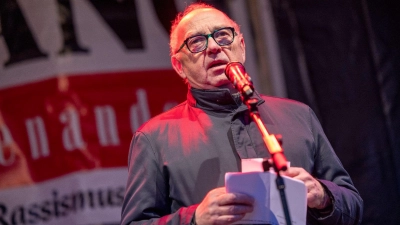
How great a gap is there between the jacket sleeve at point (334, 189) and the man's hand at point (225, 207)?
312 mm

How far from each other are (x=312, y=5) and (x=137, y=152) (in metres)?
1.86

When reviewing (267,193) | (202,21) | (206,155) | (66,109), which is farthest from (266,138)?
(66,109)

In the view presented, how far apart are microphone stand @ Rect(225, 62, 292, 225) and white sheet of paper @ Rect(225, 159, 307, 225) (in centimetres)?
3

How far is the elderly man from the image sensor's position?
1931mm

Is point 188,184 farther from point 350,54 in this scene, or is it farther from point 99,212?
point 350,54

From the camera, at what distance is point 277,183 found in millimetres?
1646

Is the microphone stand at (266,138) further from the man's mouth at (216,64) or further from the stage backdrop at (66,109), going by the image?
the stage backdrop at (66,109)

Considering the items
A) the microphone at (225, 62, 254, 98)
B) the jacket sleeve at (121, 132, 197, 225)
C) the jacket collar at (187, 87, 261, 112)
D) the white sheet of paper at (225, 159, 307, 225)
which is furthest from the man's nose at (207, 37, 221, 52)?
the white sheet of paper at (225, 159, 307, 225)

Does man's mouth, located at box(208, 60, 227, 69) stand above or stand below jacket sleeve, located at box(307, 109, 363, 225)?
above

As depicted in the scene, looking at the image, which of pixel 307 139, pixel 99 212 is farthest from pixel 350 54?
pixel 99 212

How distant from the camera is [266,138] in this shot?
1.59 m

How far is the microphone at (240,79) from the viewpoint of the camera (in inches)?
65.2

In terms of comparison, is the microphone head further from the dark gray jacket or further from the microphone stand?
the dark gray jacket

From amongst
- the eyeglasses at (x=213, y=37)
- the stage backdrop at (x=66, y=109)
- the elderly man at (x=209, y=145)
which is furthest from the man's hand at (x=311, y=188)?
the stage backdrop at (x=66, y=109)
